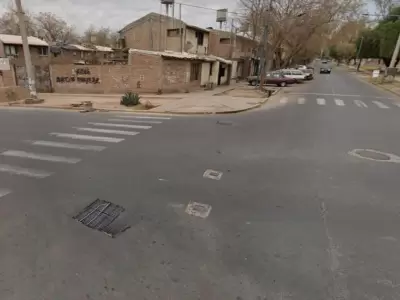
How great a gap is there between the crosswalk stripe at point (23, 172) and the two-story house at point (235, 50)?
3710 cm

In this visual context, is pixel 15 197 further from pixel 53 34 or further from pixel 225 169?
pixel 53 34

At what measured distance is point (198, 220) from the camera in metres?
4.54

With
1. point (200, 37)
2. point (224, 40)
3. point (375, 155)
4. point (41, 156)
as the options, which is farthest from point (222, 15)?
point (41, 156)

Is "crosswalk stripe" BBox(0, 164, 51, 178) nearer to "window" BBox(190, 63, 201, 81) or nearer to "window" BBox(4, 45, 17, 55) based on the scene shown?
"window" BBox(190, 63, 201, 81)

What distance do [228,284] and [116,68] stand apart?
870 inches

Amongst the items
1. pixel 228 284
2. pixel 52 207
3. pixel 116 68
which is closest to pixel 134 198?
pixel 52 207

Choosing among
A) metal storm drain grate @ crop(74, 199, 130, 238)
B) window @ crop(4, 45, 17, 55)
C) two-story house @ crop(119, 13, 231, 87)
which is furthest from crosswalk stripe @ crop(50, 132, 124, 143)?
window @ crop(4, 45, 17, 55)

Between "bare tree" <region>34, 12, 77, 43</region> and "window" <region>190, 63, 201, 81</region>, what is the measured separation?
133ft

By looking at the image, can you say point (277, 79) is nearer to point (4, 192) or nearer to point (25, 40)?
point (25, 40)

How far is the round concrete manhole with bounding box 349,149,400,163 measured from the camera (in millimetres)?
7906

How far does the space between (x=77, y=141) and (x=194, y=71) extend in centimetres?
1960

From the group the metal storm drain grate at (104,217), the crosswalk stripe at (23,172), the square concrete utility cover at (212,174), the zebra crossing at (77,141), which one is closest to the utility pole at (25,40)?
the zebra crossing at (77,141)

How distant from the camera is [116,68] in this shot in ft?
75.3

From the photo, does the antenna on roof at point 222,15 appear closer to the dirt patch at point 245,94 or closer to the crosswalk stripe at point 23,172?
the dirt patch at point 245,94
